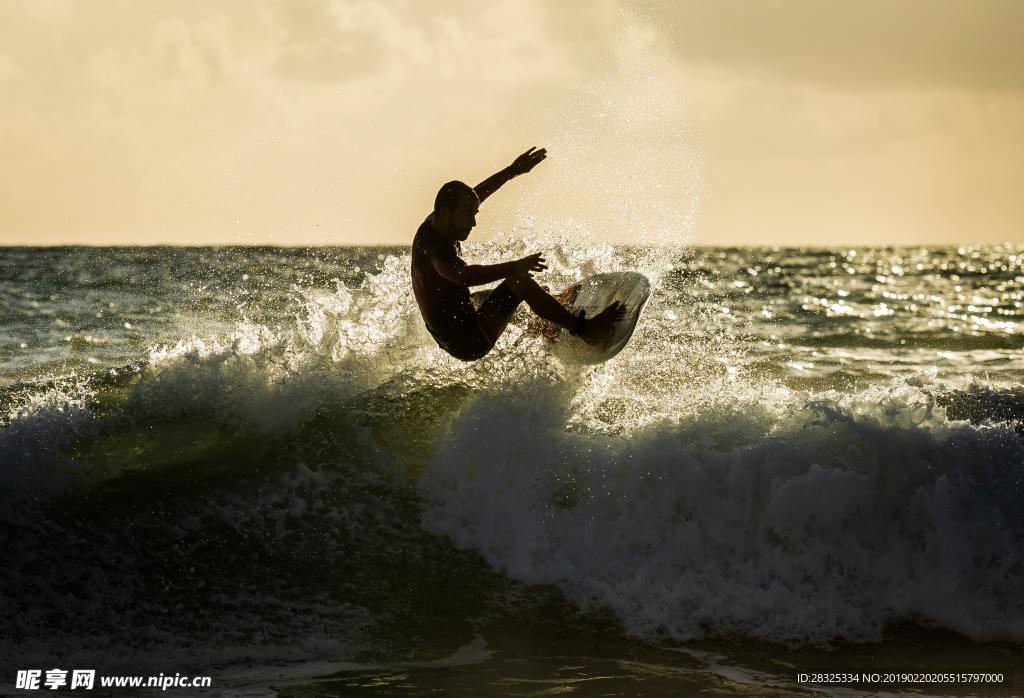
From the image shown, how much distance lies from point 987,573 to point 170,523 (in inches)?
231

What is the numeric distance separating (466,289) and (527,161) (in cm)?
135

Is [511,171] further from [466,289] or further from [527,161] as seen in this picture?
[466,289]

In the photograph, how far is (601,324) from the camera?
8.66 metres

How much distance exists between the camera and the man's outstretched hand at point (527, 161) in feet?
29.4

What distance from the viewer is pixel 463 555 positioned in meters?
7.83

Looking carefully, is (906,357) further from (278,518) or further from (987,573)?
(278,518)

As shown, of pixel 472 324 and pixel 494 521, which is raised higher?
pixel 472 324

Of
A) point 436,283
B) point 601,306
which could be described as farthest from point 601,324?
point 436,283

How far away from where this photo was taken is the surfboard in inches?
347

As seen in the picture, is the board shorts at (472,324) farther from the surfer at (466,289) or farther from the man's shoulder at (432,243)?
the man's shoulder at (432,243)

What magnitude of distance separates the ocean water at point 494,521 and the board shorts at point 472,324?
57 cm

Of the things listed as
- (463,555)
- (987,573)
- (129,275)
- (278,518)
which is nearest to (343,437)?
(278,518)

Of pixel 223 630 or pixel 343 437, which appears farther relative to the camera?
pixel 343 437

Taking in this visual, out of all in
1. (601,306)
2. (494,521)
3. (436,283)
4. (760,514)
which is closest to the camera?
(760,514)
